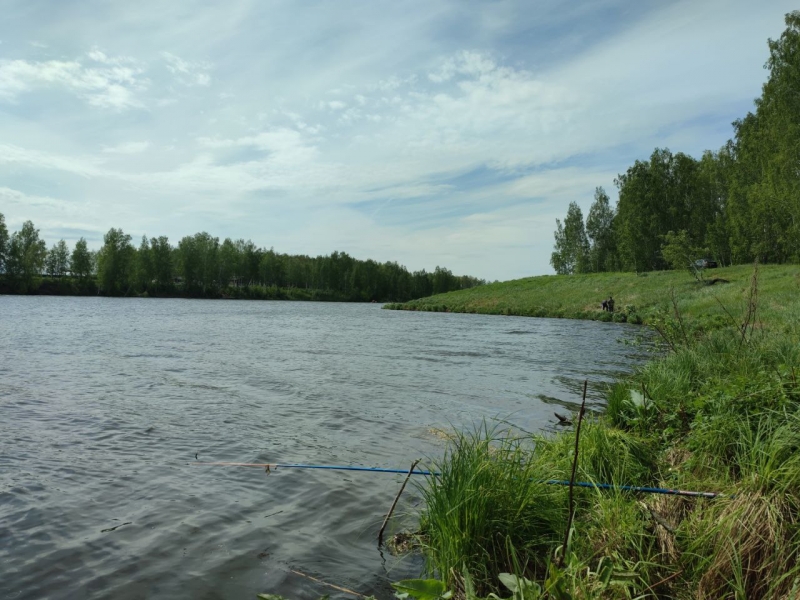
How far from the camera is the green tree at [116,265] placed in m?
104

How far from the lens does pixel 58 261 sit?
Result: 120875 millimetres

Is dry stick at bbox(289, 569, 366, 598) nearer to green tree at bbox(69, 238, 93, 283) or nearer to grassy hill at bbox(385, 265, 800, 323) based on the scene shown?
grassy hill at bbox(385, 265, 800, 323)

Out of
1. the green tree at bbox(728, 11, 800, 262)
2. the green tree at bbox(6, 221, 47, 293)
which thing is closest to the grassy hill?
the green tree at bbox(728, 11, 800, 262)

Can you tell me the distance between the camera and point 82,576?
4617mm

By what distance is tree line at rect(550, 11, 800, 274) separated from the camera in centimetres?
3688

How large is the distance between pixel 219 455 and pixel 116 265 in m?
112

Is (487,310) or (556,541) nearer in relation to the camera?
(556,541)

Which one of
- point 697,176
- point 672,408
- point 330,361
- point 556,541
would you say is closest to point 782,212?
point 697,176

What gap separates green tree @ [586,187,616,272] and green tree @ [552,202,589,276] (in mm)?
2396

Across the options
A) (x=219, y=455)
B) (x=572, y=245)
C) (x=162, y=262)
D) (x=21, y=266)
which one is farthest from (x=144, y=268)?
(x=219, y=455)

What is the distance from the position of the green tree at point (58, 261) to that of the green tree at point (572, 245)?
353 feet

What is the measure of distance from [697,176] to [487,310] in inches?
1273

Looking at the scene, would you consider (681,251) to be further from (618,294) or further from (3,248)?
(3,248)

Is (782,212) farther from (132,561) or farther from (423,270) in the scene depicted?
(423,270)
